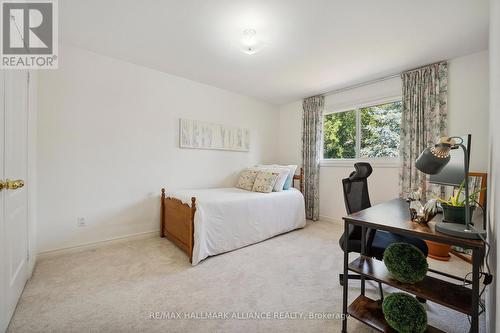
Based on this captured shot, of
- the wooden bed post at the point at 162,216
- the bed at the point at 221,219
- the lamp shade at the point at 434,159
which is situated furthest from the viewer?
the wooden bed post at the point at 162,216

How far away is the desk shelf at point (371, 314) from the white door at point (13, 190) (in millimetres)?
2104

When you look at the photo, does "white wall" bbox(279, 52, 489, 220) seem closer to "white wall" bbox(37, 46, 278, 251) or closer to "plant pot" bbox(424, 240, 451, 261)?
"plant pot" bbox(424, 240, 451, 261)

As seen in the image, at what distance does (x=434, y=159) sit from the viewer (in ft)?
3.62

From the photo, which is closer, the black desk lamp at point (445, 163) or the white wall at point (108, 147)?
the black desk lamp at point (445, 163)

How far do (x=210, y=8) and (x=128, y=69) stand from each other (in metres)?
1.61

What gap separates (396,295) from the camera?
3.97 ft

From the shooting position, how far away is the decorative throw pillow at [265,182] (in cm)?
323

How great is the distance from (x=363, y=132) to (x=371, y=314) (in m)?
2.88

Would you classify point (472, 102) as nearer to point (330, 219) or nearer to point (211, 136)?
point (330, 219)

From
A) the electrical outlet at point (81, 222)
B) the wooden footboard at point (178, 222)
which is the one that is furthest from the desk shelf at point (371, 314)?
the electrical outlet at point (81, 222)

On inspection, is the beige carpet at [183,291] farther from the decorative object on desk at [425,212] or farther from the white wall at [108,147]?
the decorative object on desk at [425,212]

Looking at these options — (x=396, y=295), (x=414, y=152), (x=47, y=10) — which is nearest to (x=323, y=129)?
(x=414, y=152)

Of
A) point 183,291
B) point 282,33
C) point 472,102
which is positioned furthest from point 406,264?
point 472,102

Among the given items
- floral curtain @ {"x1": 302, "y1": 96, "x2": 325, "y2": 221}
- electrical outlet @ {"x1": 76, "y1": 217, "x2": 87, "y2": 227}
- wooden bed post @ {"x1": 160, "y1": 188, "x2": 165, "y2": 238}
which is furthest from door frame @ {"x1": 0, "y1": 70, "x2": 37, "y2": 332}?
floral curtain @ {"x1": 302, "y1": 96, "x2": 325, "y2": 221}
